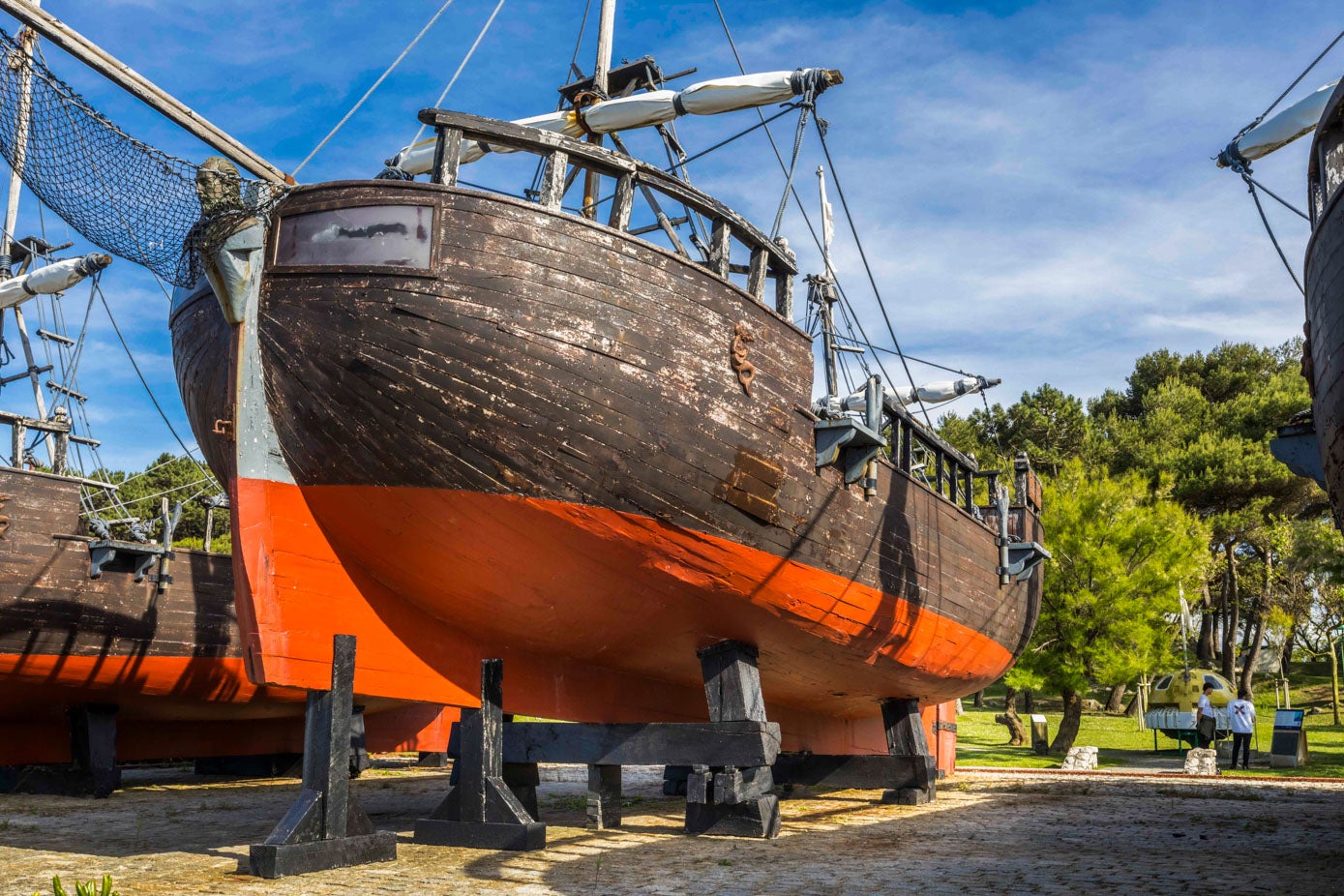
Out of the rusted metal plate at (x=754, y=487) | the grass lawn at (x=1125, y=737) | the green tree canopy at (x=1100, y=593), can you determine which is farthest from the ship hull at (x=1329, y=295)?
the green tree canopy at (x=1100, y=593)

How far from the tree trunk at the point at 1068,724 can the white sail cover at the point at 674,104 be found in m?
13.2

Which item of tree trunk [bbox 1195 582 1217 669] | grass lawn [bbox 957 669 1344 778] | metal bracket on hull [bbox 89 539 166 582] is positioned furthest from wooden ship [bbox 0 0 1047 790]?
tree trunk [bbox 1195 582 1217 669]

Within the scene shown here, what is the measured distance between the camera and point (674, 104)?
537 inches

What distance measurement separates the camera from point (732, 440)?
688 centimetres

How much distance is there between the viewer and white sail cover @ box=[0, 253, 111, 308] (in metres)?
19.0

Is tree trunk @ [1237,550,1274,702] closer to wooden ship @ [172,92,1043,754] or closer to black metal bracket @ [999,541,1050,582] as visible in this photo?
black metal bracket @ [999,541,1050,582]

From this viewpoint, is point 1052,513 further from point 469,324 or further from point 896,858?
point 469,324

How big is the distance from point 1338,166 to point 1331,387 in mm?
1269

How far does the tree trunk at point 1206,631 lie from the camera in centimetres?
3569

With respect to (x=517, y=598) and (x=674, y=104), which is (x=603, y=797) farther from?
(x=674, y=104)

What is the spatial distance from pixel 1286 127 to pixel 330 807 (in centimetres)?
1154

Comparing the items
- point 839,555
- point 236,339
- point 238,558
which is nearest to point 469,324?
point 236,339

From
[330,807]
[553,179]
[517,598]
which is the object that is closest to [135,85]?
[553,179]

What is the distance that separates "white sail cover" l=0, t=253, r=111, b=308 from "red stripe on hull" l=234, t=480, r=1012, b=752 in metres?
15.3
